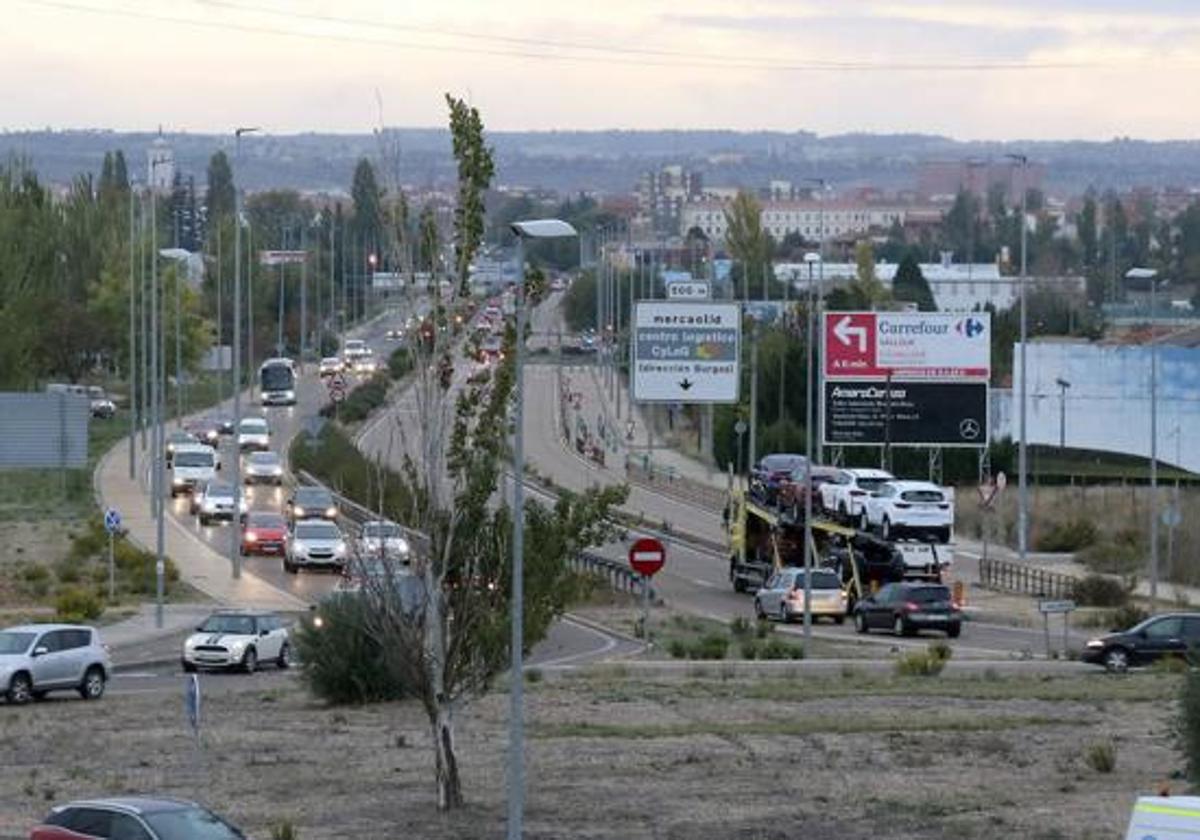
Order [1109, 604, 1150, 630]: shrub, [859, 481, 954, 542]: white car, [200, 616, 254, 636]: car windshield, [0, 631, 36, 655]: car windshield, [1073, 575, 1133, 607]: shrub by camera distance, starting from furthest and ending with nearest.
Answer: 1. [1073, 575, 1133, 607]: shrub
2. [859, 481, 954, 542]: white car
3. [1109, 604, 1150, 630]: shrub
4. [200, 616, 254, 636]: car windshield
5. [0, 631, 36, 655]: car windshield

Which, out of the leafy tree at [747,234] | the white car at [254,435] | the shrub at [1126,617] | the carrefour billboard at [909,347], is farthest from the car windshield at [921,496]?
the leafy tree at [747,234]

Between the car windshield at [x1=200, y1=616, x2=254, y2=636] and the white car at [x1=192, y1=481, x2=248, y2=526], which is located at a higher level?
the car windshield at [x1=200, y1=616, x2=254, y2=636]

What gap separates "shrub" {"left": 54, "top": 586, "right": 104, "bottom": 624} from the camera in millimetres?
55969

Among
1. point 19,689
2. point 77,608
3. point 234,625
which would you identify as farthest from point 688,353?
point 19,689

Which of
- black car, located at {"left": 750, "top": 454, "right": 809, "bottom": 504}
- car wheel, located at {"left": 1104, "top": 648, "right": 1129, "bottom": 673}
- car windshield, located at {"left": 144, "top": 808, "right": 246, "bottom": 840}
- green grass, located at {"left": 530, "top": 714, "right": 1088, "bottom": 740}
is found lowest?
car wheel, located at {"left": 1104, "top": 648, "right": 1129, "bottom": 673}

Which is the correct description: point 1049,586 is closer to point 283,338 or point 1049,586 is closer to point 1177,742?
point 1177,742

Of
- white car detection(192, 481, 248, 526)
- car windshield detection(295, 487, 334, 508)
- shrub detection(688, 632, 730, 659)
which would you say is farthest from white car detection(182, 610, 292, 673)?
white car detection(192, 481, 248, 526)

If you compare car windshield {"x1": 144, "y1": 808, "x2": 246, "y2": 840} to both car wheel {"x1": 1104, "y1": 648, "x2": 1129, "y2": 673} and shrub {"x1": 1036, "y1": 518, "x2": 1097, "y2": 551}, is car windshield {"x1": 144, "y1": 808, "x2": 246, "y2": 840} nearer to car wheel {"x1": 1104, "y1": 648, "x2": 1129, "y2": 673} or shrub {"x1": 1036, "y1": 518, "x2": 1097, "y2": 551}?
car wheel {"x1": 1104, "y1": 648, "x2": 1129, "y2": 673}

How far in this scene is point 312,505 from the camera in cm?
7494

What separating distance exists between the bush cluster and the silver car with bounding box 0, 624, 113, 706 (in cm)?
1319

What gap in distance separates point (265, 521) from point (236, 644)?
83.3ft

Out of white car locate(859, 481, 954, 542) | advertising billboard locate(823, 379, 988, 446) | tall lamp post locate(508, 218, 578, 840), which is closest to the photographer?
tall lamp post locate(508, 218, 578, 840)

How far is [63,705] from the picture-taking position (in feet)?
137

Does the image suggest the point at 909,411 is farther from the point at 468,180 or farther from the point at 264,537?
the point at 468,180
